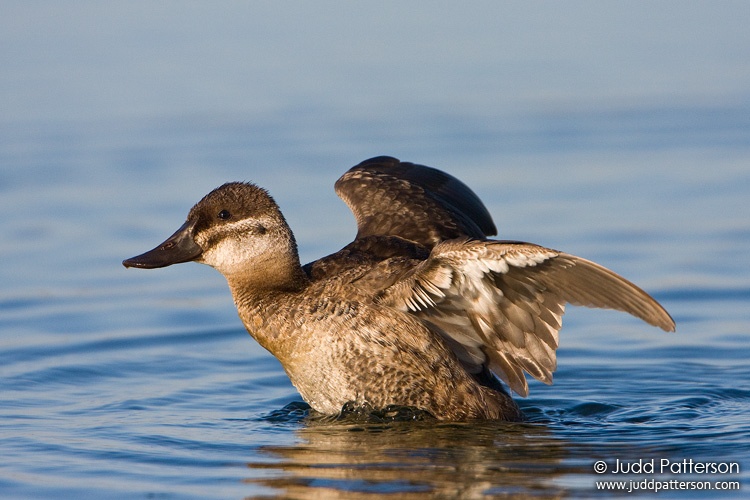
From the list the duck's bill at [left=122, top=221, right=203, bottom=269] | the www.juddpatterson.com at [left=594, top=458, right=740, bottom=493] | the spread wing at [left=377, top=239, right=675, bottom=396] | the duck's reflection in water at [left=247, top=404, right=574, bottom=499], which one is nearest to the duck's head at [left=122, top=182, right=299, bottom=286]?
the duck's bill at [left=122, top=221, right=203, bottom=269]

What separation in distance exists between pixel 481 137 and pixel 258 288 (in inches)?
316

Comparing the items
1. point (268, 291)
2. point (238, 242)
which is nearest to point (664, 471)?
point (268, 291)

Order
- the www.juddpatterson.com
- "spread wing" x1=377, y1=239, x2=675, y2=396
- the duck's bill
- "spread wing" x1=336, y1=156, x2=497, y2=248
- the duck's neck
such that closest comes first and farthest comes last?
1. the www.juddpatterson.com
2. "spread wing" x1=377, y1=239, x2=675, y2=396
3. the duck's neck
4. the duck's bill
5. "spread wing" x1=336, y1=156, x2=497, y2=248

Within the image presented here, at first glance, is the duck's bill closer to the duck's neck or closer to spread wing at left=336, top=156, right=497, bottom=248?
the duck's neck

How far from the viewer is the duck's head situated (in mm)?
7996

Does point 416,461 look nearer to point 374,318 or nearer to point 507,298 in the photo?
point 374,318

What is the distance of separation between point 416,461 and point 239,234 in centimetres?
188

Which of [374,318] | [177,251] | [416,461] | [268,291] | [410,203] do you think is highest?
[410,203]

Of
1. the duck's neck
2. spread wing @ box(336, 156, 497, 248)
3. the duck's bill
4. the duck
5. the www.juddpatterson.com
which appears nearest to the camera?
the www.juddpatterson.com

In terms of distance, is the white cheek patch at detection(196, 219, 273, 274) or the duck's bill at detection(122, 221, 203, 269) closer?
the white cheek patch at detection(196, 219, 273, 274)

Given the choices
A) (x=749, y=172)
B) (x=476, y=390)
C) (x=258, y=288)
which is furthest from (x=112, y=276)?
(x=749, y=172)

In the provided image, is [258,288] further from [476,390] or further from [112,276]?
[112,276]

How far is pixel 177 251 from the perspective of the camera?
8117 millimetres

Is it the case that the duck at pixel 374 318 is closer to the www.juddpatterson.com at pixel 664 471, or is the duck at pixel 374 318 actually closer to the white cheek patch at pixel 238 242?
the white cheek patch at pixel 238 242
